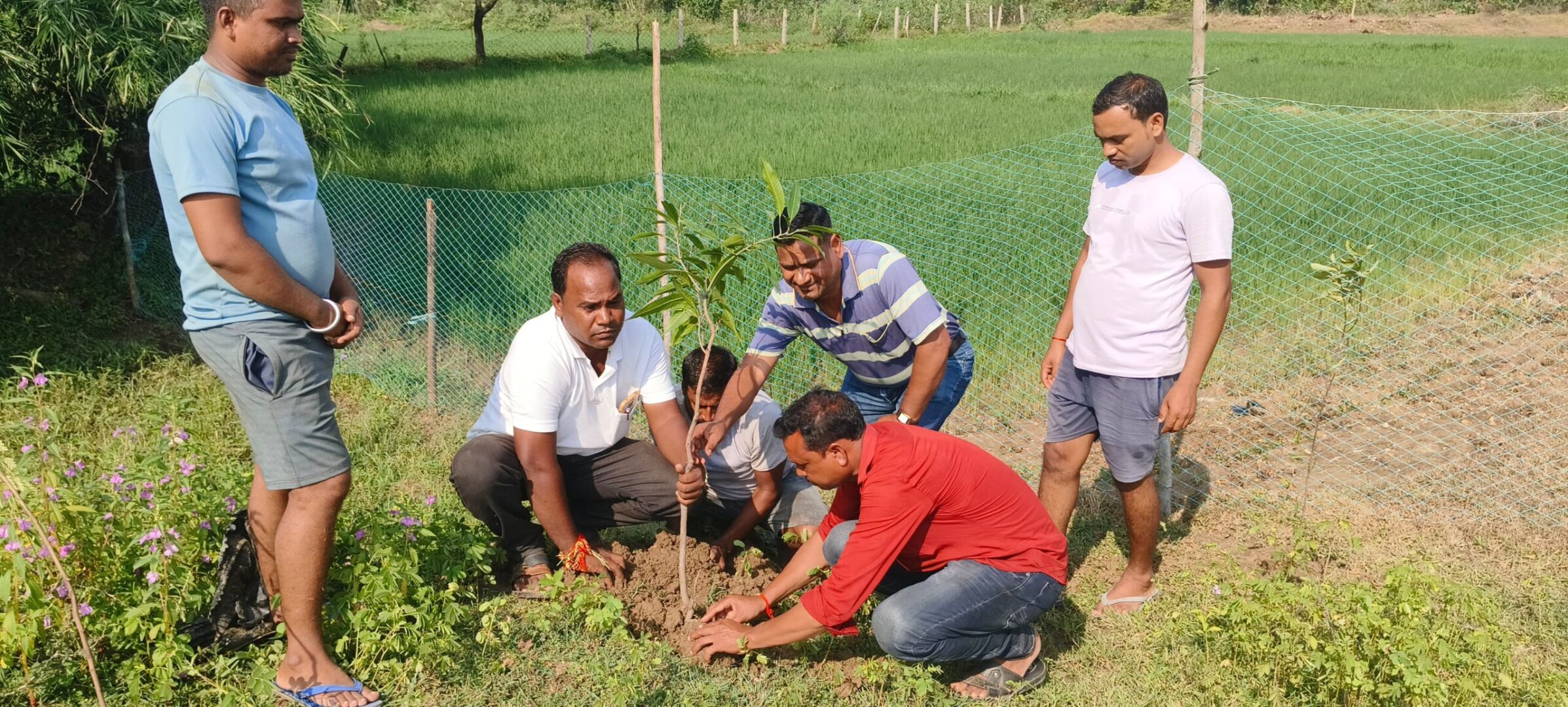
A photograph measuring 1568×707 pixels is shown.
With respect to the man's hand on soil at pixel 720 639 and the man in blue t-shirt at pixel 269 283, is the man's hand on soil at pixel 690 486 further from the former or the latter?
the man in blue t-shirt at pixel 269 283

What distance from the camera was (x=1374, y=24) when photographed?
109 feet

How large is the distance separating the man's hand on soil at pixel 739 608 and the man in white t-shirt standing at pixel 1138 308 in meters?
1.20

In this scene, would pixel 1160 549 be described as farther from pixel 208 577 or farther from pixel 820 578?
pixel 208 577

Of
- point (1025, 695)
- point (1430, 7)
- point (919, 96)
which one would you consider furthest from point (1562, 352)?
point (1430, 7)

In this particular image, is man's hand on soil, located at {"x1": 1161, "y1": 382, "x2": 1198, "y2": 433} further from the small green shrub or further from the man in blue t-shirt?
the man in blue t-shirt

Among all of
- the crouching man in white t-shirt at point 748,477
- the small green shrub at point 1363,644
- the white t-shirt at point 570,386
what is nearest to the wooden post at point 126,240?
the white t-shirt at point 570,386

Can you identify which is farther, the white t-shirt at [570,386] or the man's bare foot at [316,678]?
the white t-shirt at [570,386]

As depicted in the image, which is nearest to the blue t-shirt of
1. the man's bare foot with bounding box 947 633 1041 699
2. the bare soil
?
the man's bare foot with bounding box 947 633 1041 699

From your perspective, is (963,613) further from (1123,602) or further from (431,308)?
(431,308)

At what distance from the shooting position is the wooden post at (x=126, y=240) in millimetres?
6691

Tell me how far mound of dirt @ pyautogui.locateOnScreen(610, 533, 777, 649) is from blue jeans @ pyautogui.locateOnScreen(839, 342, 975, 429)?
27.3 inches

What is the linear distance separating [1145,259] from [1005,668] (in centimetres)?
130

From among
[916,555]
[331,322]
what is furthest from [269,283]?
[916,555]

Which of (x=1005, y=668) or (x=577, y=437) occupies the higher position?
(x=577, y=437)
